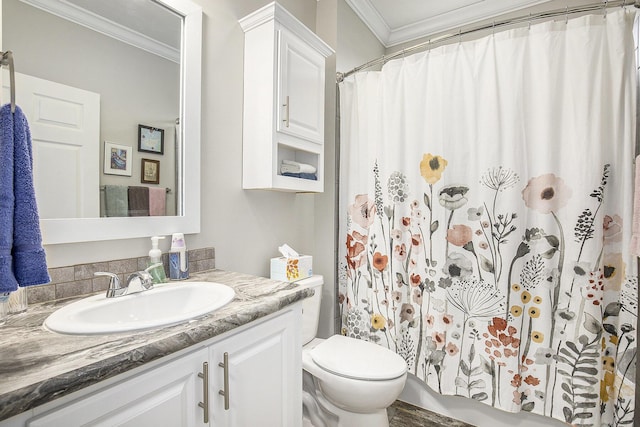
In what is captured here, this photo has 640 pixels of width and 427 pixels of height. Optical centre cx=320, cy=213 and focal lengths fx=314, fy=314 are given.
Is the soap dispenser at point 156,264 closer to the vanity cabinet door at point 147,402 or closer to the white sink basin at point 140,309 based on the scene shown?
the white sink basin at point 140,309

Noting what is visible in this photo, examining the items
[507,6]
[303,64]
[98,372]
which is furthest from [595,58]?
[98,372]

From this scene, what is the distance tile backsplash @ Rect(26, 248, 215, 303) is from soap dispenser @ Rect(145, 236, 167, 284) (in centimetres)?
5

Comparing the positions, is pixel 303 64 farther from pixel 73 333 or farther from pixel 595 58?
pixel 73 333

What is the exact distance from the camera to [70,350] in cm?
66

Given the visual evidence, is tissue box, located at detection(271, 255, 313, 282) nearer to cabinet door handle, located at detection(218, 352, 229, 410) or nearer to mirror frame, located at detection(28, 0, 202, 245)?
mirror frame, located at detection(28, 0, 202, 245)

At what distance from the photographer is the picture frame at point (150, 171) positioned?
4.04 ft

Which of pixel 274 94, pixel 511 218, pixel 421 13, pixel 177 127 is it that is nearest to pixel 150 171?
pixel 177 127

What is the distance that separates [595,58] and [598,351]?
1286 mm

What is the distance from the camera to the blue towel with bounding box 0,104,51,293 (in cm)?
69

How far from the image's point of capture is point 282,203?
189cm

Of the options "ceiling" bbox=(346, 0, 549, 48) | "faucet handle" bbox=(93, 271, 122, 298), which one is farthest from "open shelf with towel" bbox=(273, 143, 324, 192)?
"ceiling" bbox=(346, 0, 549, 48)

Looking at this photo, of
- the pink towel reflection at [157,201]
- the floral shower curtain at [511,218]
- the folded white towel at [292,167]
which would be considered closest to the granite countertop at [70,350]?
the pink towel reflection at [157,201]

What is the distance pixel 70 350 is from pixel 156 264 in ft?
1.73

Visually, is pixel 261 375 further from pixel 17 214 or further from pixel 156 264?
pixel 17 214
